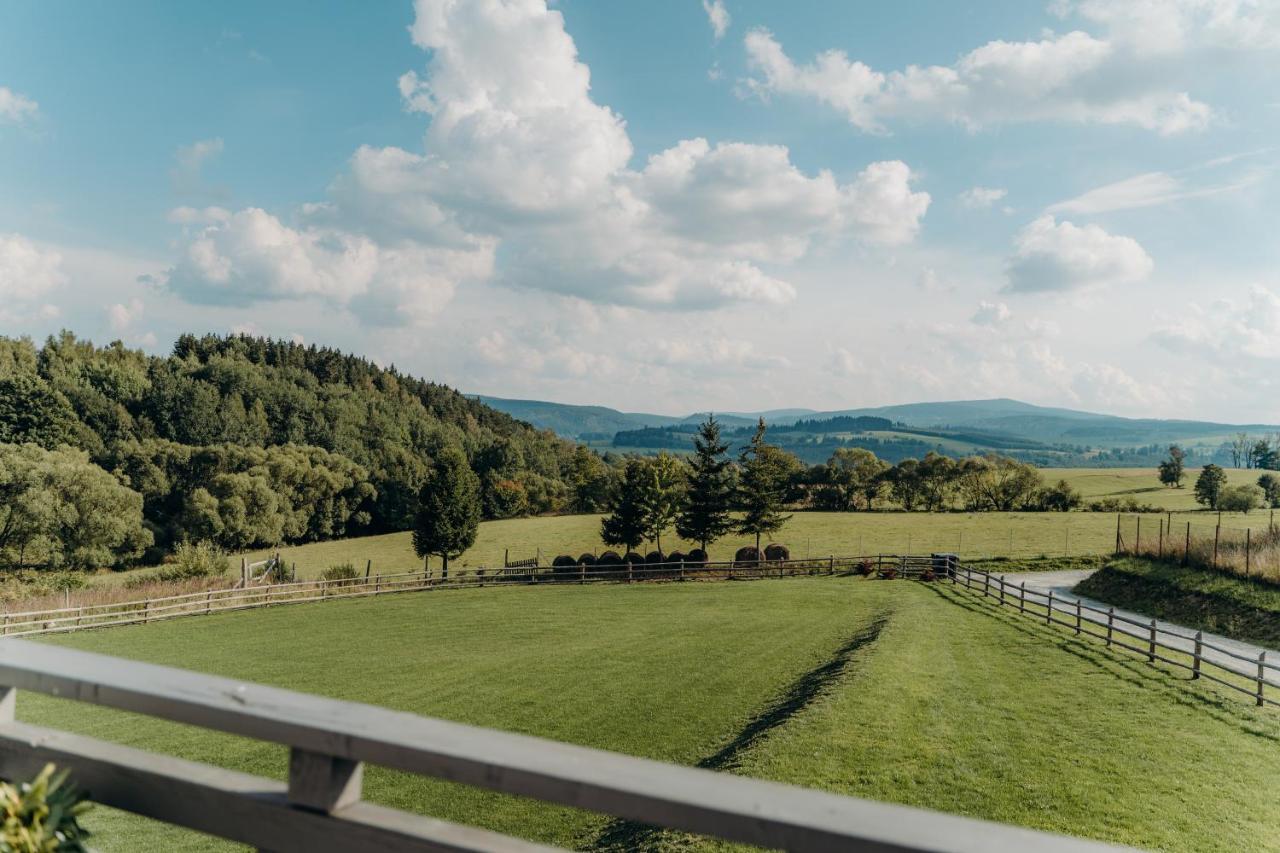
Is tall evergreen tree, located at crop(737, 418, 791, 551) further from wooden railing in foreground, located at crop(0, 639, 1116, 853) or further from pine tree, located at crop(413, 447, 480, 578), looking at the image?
wooden railing in foreground, located at crop(0, 639, 1116, 853)

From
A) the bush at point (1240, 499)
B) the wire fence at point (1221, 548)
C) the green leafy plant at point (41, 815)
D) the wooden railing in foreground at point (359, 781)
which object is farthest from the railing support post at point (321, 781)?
the bush at point (1240, 499)

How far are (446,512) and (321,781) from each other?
152 ft

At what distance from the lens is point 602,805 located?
4.40 ft

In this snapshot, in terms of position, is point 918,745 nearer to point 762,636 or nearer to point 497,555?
point 762,636

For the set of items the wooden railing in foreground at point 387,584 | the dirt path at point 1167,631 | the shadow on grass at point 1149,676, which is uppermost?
the shadow on grass at point 1149,676

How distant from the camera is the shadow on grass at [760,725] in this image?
7199 millimetres

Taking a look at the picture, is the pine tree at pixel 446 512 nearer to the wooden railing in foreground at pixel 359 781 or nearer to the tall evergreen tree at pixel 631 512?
the tall evergreen tree at pixel 631 512

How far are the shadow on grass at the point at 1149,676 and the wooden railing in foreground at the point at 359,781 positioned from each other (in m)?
14.1

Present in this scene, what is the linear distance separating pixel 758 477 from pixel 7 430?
6542 centimetres

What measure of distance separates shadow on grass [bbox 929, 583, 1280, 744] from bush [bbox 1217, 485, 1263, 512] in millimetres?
50354

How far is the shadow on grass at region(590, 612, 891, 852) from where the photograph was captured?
7.20 metres

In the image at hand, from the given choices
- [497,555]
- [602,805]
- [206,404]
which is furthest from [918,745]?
[206,404]

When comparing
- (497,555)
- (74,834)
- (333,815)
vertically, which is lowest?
(497,555)

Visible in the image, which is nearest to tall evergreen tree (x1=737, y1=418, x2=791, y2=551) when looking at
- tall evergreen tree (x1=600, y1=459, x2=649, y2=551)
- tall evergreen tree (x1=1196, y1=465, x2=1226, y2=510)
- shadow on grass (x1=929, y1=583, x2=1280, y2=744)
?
tall evergreen tree (x1=600, y1=459, x2=649, y2=551)
